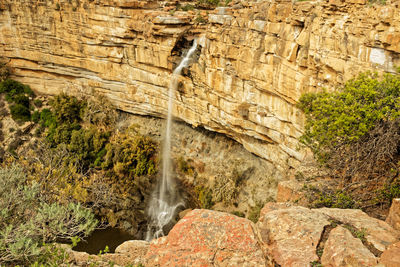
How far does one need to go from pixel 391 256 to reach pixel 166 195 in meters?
16.6

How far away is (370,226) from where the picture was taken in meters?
6.25

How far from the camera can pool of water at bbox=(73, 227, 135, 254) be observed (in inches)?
674

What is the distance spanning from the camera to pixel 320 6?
11.8 meters

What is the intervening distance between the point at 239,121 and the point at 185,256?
11.4 m

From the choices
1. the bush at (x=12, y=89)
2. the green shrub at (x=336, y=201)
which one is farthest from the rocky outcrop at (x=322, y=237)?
the bush at (x=12, y=89)

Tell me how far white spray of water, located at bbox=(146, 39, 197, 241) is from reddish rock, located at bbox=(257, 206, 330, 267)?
43.5ft

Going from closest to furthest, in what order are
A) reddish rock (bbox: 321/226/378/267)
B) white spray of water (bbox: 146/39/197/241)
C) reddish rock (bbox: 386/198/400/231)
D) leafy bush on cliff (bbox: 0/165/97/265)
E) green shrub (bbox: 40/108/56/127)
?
reddish rock (bbox: 321/226/378/267)
reddish rock (bbox: 386/198/400/231)
leafy bush on cliff (bbox: 0/165/97/265)
white spray of water (bbox: 146/39/197/241)
green shrub (bbox: 40/108/56/127)

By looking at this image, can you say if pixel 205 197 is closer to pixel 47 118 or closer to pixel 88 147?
pixel 88 147

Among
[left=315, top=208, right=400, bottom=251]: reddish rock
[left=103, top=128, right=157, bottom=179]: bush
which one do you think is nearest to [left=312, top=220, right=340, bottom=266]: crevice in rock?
[left=315, top=208, right=400, bottom=251]: reddish rock

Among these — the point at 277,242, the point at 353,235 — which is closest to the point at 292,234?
the point at 277,242

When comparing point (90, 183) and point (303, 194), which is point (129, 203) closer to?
point (90, 183)

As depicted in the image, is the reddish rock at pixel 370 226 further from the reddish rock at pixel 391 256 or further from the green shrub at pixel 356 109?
the green shrub at pixel 356 109

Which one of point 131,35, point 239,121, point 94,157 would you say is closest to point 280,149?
point 239,121

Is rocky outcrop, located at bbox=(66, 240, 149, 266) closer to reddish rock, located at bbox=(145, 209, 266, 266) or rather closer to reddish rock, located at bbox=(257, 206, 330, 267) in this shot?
reddish rock, located at bbox=(145, 209, 266, 266)
